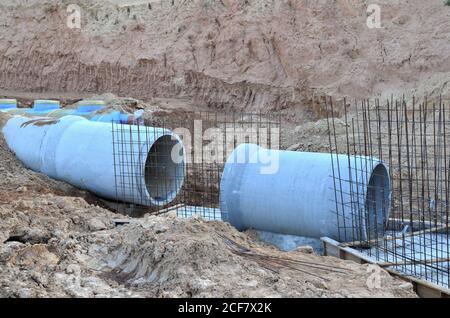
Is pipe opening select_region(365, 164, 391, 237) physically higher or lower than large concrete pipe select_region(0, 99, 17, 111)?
lower

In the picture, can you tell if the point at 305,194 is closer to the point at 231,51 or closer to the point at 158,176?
the point at 158,176

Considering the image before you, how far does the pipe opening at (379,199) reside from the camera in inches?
290

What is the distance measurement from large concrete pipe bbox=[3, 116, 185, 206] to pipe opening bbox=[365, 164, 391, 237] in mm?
3570

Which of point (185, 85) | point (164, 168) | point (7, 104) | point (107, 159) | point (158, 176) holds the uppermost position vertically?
point (185, 85)

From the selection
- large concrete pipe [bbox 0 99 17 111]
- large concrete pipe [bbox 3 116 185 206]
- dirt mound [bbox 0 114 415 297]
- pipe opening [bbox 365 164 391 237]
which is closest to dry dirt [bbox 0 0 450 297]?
dirt mound [bbox 0 114 415 297]

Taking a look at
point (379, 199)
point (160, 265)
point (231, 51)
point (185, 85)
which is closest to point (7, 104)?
point (185, 85)

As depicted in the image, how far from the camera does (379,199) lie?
25.7 feet

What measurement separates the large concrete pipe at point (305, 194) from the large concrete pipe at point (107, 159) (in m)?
2.10

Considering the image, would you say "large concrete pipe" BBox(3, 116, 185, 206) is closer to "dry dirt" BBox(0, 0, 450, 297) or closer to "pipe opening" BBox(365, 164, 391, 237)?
"dry dirt" BBox(0, 0, 450, 297)

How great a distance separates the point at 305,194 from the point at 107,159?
12.5ft

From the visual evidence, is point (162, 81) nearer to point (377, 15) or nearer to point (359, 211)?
point (377, 15)

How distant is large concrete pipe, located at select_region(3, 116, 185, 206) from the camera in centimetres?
938

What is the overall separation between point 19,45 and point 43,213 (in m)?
20.0

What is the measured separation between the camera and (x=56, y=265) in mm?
5430
